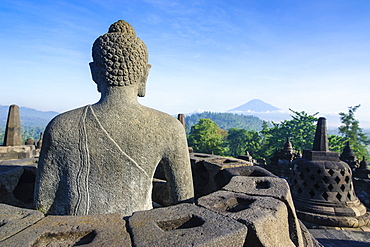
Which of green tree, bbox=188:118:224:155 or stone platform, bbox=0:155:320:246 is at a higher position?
stone platform, bbox=0:155:320:246

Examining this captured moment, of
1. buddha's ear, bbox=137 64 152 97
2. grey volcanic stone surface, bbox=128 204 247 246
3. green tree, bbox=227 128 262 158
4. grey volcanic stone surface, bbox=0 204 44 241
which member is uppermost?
buddha's ear, bbox=137 64 152 97

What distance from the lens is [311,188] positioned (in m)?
6.69

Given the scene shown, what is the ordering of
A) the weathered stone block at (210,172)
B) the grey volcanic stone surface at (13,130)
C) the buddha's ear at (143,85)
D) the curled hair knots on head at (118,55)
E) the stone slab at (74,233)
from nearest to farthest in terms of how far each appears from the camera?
the stone slab at (74,233) < the curled hair knots on head at (118,55) < the buddha's ear at (143,85) < the weathered stone block at (210,172) < the grey volcanic stone surface at (13,130)

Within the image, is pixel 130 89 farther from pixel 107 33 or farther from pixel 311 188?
pixel 311 188

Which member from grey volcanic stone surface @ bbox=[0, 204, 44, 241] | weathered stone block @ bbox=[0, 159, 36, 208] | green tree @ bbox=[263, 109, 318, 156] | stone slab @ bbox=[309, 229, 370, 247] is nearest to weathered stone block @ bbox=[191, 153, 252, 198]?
grey volcanic stone surface @ bbox=[0, 204, 44, 241]

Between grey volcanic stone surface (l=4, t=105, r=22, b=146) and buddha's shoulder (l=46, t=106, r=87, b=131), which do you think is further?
grey volcanic stone surface (l=4, t=105, r=22, b=146)

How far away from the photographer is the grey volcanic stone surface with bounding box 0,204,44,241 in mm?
1391

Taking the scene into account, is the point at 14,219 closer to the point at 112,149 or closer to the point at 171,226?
the point at 112,149

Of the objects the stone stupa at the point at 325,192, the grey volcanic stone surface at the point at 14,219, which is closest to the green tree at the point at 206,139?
the stone stupa at the point at 325,192

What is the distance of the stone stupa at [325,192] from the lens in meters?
6.21

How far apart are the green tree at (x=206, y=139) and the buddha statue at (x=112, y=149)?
3255cm

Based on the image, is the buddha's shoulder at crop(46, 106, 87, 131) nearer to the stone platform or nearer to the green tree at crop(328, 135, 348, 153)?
the stone platform

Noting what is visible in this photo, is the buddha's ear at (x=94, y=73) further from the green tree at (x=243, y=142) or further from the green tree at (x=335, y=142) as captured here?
the green tree at (x=243, y=142)

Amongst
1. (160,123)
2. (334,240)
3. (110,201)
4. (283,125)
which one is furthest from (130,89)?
(283,125)
